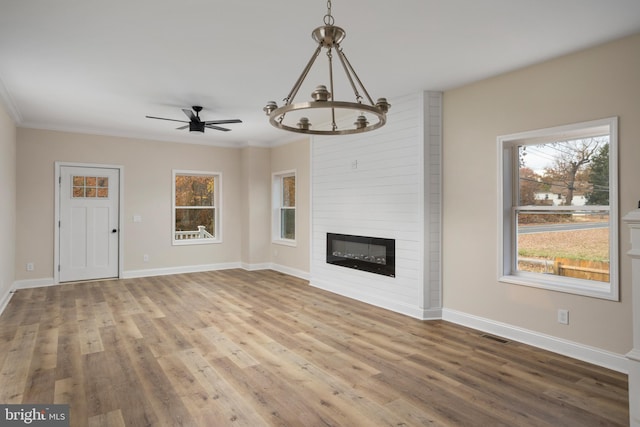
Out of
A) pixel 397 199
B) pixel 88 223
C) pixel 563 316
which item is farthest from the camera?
pixel 88 223

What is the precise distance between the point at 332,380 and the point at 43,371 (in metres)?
2.31

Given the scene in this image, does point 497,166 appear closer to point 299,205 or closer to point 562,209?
point 562,209

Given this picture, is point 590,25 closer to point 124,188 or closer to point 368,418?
point 368,418

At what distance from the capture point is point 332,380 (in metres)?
2.97

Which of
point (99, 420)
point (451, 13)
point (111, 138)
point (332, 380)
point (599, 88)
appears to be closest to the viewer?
point (99, 420)

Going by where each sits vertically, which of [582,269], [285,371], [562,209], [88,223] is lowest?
[285,371]

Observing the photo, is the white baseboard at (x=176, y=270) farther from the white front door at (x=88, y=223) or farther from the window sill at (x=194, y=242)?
the window sill at (x=194, y=242)

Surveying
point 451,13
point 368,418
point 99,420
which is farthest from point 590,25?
point 99,420

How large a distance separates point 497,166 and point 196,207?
19.4 ft

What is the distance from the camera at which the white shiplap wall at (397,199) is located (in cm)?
458

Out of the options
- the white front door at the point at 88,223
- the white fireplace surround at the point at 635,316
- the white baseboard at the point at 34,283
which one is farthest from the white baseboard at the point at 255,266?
the white fireplace surround at the point at 635,316

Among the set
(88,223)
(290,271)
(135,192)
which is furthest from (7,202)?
(290,271)

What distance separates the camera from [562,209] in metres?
3.68

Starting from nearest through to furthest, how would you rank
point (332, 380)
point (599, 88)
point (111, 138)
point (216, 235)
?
1. point (332, 380)
2. point (599, 88)
3. point (111, 138)
4. point (216, 235)
